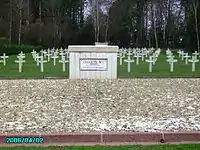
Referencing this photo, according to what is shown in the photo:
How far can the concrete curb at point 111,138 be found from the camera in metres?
7.29

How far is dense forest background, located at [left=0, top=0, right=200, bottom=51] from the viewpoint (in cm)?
6388

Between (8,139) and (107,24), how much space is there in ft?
193

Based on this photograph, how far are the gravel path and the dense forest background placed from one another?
45.8m

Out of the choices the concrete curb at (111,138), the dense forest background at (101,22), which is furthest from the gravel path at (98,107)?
the dense forest background at (101,22)

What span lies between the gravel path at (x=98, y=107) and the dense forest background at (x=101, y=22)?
45791mm

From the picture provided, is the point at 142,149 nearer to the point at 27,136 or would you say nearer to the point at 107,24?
the point at 27,136

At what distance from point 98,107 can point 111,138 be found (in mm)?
3561

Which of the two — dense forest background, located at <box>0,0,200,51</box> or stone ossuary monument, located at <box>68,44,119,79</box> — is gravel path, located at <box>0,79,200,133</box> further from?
dense forest background, located at <box>0,0,200,51</box>
